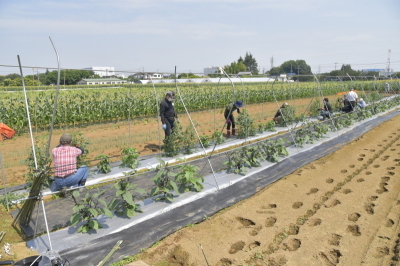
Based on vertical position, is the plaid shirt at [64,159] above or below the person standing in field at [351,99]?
below

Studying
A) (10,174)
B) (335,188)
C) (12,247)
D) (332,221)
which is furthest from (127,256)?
(10,174)

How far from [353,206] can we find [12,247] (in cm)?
486

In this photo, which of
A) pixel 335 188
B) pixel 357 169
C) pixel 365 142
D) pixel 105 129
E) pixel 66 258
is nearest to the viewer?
pixel 66 258

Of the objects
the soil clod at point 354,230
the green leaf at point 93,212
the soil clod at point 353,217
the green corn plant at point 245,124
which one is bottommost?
the soil clod at point 354,230

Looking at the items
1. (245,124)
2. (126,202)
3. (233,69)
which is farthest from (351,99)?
(233,69)

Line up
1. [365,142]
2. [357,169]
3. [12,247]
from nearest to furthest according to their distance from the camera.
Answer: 1. [12,247]
2. [357,169]
3. [365,142]

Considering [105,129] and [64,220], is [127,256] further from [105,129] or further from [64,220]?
[105,129]

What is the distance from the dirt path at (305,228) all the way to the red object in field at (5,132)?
27.2 feet

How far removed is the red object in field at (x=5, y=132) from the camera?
9.90 meters

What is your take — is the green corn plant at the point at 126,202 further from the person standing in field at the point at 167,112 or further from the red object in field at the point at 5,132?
the red object in field at the point at 5,132

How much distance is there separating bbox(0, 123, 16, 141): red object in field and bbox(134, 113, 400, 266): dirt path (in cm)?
829

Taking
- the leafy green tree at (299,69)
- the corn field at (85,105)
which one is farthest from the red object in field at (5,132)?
the leafy green tree at (299,69)

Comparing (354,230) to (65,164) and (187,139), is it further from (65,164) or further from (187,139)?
(187,139)

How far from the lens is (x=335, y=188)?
5789 mm
